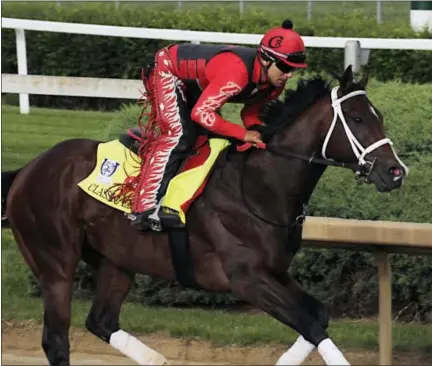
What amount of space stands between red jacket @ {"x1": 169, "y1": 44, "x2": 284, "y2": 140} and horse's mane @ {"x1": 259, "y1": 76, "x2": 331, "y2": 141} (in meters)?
0.10

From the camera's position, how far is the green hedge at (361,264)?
6930mm

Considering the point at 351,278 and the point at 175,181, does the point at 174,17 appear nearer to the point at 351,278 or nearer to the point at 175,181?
the point at 351,278

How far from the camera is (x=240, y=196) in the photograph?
5.73m

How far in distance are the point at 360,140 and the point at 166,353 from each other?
7.06 ft

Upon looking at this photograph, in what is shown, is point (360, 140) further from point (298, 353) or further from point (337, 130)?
point (298, 353)

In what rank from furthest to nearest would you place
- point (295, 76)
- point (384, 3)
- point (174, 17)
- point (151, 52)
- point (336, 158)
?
point (384, 3) → point (174, 17) → point (151, 52) → point (295, 76) → point (336, 158)

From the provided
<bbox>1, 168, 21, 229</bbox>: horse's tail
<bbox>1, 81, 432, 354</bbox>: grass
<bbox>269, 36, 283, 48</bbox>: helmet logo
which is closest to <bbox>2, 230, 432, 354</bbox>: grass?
<bbox>1, 81, 432, 354</bbox>: grass

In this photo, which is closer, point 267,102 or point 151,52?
point 267,102

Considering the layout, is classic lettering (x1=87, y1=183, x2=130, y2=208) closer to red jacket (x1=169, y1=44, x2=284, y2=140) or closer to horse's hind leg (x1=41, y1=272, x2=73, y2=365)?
horse's hind leg (x1=41, y1=272, x2=73, y2=365)

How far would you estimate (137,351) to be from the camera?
6.11 meters

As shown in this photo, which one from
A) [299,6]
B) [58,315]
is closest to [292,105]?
[58,315]

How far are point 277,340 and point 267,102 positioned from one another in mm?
1652

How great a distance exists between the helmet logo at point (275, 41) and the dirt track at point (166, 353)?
1984 millimetres

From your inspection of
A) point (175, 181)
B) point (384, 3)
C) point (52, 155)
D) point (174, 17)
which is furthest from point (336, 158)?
point (384, 3)
